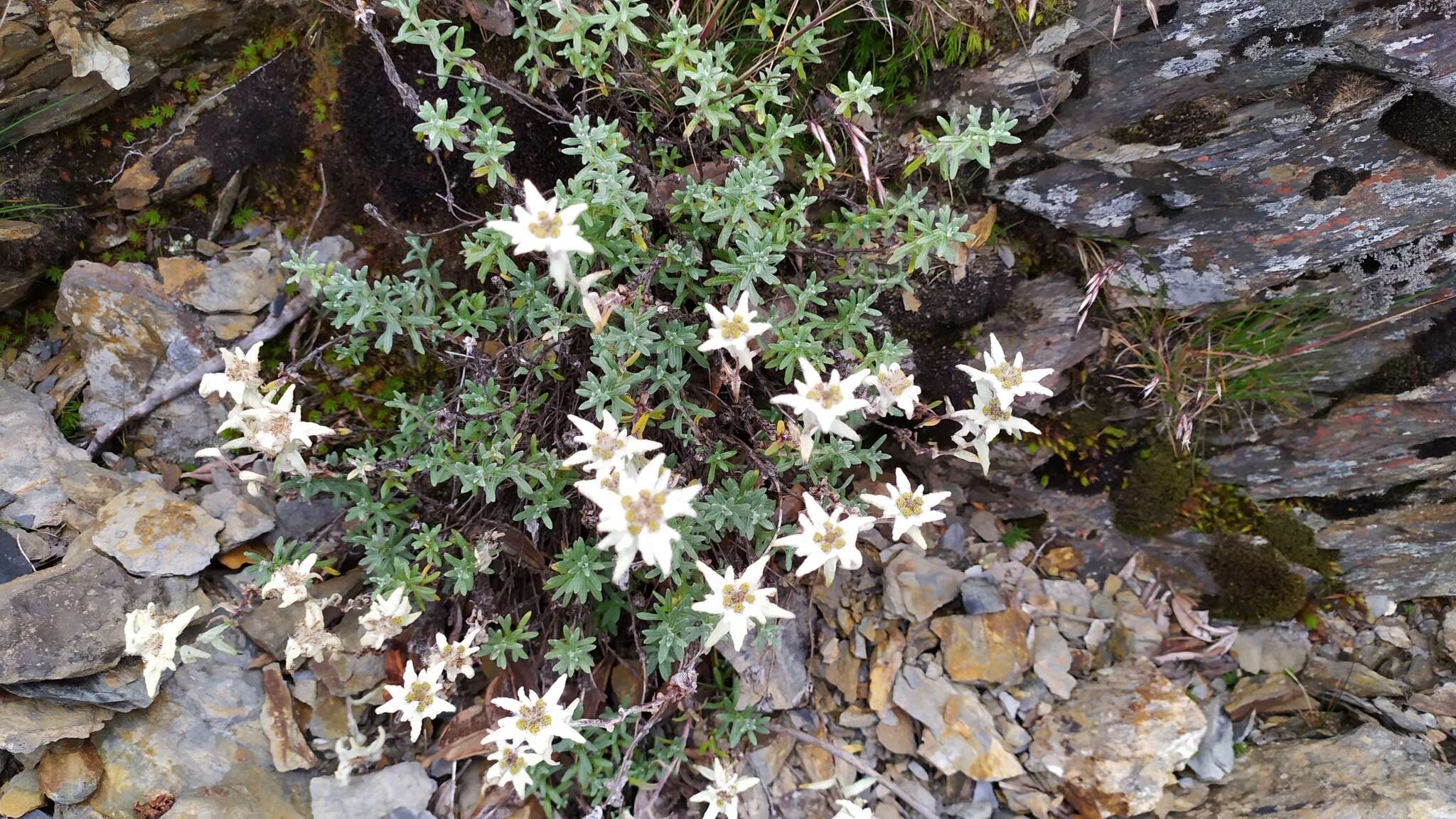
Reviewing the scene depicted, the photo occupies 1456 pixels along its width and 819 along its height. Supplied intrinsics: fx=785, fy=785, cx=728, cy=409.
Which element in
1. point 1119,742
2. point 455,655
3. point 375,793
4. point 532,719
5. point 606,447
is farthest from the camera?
point 1119,742

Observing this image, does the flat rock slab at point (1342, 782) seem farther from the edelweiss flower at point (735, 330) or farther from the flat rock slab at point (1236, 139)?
the edelweiss flower at point (735, 330)

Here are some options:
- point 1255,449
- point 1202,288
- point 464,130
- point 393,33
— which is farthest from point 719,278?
point 1255,449

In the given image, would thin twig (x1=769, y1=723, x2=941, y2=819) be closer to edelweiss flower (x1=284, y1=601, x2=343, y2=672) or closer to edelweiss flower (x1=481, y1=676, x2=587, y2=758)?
edelweiss flower (x1=481, y1=676, x2=587, y2=758)

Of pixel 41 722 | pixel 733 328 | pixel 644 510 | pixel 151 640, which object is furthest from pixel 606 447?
pixel 41 722

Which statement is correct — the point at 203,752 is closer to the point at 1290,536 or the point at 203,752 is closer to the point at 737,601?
the point at 737,601

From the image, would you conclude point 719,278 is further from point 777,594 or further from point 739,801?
point 739,801

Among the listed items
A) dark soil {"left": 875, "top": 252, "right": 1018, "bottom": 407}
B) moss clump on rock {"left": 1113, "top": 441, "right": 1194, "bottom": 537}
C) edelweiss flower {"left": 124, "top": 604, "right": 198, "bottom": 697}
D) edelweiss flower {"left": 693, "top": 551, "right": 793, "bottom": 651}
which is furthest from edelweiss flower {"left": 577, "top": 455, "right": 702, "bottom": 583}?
moss clump on rock {"left": 1113, "top": 441, "right": 1194, "bottom": 537}
